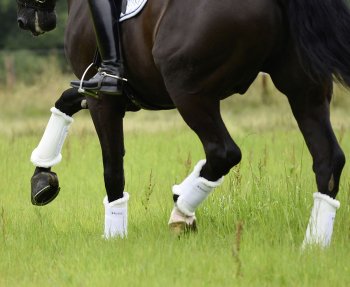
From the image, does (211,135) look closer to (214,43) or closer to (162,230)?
(214,43)

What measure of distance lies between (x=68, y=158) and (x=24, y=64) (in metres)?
20.0

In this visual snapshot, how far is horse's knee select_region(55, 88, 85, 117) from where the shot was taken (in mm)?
7418

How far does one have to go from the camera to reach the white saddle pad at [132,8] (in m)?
6.25

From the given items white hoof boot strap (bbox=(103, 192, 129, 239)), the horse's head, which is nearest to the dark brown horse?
white hoof boot strap (bbox=(103, 192, 129, 239))

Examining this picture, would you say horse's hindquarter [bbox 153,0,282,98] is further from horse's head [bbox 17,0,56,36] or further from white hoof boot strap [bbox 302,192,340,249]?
horse's head [bbox 17,0,56,36]

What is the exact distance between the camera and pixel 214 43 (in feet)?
19.0

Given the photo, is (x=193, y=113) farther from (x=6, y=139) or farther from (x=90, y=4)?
(x=6, y=139)

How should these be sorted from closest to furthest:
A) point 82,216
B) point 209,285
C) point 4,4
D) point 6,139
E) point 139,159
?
point 209,285 < point 82,216 < point 139,159 < point 6,139 < point 4,4

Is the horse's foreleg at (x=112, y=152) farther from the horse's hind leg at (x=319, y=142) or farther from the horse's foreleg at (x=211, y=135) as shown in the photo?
the horse's hind leg at (x=319, y=142)

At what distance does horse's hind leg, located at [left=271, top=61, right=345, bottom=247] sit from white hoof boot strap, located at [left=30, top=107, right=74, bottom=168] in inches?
79.4

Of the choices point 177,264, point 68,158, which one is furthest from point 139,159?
point 177,264

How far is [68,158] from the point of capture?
1134 centimetres

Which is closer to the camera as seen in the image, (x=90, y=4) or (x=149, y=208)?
(x=90, y=4)

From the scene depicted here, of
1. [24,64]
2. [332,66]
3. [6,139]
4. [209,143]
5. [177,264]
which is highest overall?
[332,66]
